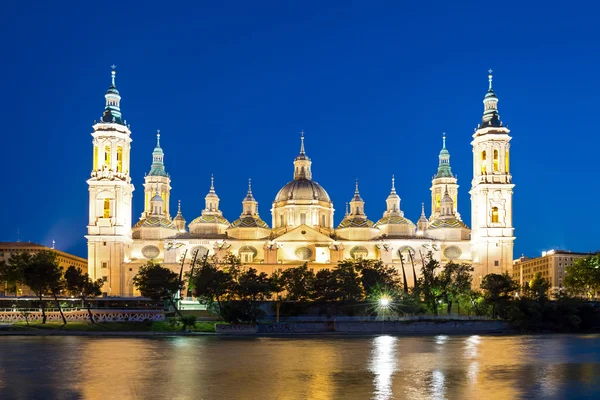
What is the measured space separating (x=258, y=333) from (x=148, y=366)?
38737 mm

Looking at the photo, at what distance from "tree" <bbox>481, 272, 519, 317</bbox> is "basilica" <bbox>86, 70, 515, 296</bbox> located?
20.8 m

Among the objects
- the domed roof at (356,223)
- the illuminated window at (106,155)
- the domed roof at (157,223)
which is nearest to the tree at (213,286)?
the domed roof at (157,223)

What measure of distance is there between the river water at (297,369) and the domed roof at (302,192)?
5933 cm

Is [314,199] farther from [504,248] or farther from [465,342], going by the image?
[465,342]

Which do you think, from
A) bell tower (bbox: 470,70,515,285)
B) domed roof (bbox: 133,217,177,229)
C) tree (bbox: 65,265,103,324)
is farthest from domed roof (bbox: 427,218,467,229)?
tree (bbox: 65,265,103,324)

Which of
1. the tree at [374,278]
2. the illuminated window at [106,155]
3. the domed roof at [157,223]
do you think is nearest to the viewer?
the tree at [374,278]

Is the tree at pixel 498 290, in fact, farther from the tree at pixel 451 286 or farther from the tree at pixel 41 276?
the tree at pixel 41 276

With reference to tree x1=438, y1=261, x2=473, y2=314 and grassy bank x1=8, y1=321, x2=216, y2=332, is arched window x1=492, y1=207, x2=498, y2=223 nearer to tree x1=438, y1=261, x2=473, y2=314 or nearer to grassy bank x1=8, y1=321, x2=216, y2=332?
tree x1=438, y1=261, x2=473, y2=314

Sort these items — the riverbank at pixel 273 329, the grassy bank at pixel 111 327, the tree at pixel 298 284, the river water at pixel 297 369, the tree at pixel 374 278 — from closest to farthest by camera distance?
the river water at pixel 297 369, the riverbank at pixel 273 329, the grassy bank at pixel 111 327, the tree at pixel 298 284, the tree at pixel 374 278

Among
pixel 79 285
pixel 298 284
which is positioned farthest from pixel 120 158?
pixel 298 284

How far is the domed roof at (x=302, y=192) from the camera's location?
128 meters

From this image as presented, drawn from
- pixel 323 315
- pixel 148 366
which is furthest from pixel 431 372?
pixel 323 315

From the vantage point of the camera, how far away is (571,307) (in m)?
89.9

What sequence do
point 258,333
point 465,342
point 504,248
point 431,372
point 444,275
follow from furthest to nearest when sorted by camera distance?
point 504,248 → point 444,275 → point 258,333 → point 465,342 → point 431,372
